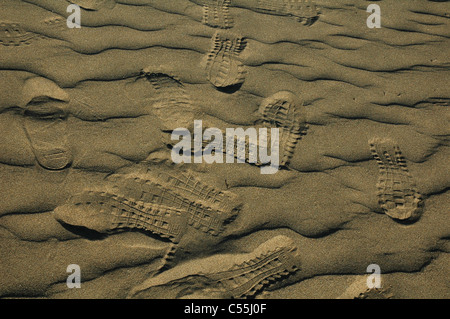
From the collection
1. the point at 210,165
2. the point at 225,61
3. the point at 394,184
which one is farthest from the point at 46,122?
the point at 394,184

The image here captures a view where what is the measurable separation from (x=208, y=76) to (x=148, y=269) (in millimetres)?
1007

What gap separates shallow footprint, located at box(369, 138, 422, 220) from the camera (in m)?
1.32

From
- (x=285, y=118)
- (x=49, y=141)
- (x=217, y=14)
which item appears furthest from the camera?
(x=217, y=14)

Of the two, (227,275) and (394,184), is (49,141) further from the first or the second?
(394,184)

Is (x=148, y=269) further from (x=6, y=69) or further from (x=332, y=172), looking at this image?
(x=6, y=69)

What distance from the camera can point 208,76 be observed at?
5.09ft

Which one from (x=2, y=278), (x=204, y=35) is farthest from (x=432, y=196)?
(x=2, y=278)

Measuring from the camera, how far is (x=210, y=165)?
135 centimetres

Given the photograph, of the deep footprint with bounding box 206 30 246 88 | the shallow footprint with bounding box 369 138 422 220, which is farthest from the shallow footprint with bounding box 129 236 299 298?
the deep footprint with bounding box 206 30 246 88
